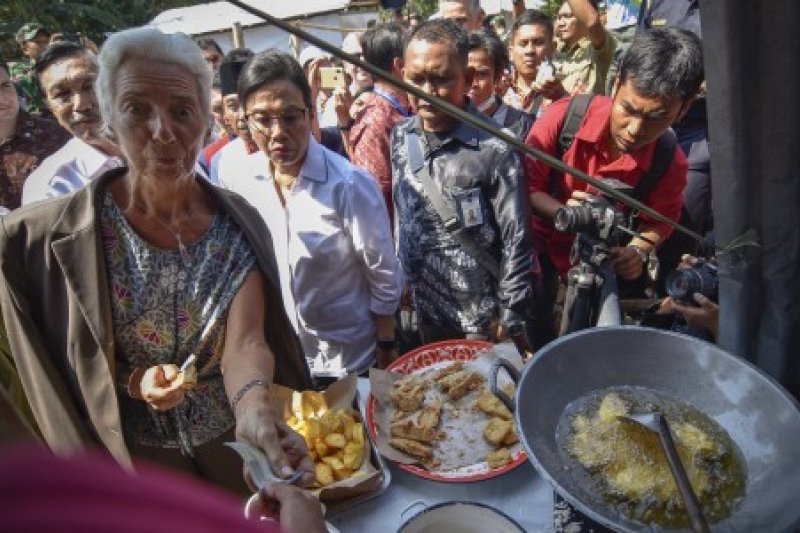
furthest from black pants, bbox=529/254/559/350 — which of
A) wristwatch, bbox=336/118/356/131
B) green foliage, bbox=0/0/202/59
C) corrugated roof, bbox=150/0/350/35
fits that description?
green foliage, bbox=0/0/202/59

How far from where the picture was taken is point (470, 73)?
7.37 feet

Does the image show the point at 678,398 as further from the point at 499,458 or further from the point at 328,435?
the point at 328,435

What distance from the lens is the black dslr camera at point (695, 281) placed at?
1.27 m

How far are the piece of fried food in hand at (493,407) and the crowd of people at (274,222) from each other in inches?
20.2

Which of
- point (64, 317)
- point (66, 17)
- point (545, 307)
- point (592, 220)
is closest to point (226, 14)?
point (66, 17)

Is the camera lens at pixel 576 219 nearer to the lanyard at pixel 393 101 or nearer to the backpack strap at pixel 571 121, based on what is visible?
the backpack strap at pixel 571 121

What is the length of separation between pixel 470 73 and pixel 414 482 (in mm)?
1595

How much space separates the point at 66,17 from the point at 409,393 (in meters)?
14.5

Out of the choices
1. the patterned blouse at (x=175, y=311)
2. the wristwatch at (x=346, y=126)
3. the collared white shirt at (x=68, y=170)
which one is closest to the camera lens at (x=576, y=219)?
the patterned blouse at (x=175, y=311)

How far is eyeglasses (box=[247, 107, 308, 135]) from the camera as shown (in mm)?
2121

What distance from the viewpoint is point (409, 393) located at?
67.9 inches

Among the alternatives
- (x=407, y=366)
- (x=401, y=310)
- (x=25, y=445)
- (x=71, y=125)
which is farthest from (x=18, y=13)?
(x=25, y=445)

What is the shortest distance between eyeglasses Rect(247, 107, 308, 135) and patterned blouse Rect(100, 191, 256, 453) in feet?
A: 2.00

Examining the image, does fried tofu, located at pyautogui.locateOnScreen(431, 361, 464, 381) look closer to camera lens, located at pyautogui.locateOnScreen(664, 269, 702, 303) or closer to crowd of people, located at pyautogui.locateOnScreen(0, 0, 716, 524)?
crowd of people, located at pyautogui.locateOnScreen(0, 0, 716, 524)
